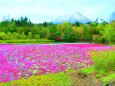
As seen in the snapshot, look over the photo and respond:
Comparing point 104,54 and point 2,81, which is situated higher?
point 104,54

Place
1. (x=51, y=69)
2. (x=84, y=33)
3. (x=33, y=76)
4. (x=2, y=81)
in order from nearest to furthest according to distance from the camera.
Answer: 1. (x=2, y=81)
2. (x=33, y=76)
3. (x=51, y=69)
4. (x=84, y=33)

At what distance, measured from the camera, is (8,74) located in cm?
1298

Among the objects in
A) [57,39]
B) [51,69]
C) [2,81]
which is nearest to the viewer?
[2,81]

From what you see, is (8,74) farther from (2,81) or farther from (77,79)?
(77,79)

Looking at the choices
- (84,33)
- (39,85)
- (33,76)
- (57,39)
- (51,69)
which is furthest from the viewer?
(84,33)

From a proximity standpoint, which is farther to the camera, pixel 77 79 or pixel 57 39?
pixel 57 39

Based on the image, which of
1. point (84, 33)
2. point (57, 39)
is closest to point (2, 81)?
point (57, 39)

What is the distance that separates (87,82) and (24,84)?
95.0 inches

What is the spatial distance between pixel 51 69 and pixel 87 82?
379 centimetres

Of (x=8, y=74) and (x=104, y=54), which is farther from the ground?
(x=104, y=54)

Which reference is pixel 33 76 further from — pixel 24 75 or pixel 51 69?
pixel 51 69

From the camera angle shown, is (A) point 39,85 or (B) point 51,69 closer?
(A) point 39,85

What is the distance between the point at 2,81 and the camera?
11625 millimetres

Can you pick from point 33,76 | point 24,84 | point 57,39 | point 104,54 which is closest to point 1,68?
point 33,76
